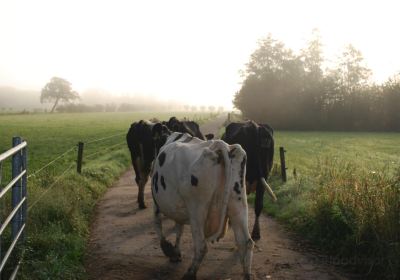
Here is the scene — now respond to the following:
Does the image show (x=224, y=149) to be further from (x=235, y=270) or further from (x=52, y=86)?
(x=52, y=86)

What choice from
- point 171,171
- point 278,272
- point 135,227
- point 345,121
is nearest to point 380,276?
point 278,272

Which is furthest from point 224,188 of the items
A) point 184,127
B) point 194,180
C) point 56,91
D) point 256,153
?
point 56,91

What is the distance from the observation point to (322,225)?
8148 millimetres

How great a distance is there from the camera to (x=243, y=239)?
5797 mm

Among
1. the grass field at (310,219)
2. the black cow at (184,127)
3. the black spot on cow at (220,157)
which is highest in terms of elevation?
the black cow at (184,127)

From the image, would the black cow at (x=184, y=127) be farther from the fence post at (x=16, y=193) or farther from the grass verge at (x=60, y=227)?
the fence post at (x=16, y=193)

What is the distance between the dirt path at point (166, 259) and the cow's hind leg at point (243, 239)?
56 cm

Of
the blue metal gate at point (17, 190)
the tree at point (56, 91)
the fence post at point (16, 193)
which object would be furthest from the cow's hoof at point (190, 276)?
the tree at point (56, 91)

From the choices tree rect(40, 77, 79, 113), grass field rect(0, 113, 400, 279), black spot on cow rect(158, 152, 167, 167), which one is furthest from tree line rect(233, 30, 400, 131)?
tree rect(40, 77, 79, 113)

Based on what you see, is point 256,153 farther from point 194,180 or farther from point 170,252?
point 194,180

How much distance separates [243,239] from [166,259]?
1.81 m

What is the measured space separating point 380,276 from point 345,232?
4.76ft

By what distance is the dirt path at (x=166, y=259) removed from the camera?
6449 millimetres

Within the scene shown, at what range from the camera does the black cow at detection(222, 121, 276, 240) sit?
8609mm
